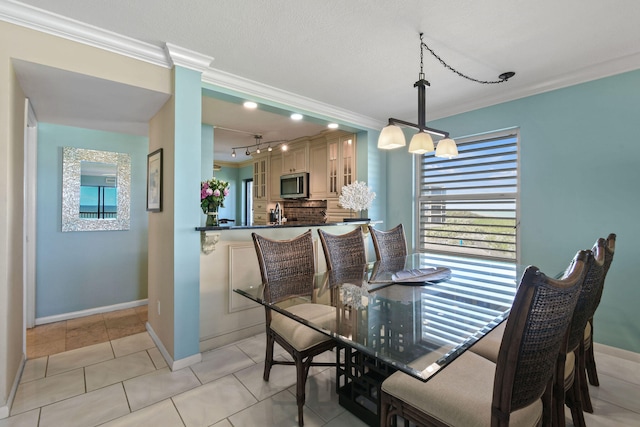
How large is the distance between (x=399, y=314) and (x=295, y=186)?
3.67 metres

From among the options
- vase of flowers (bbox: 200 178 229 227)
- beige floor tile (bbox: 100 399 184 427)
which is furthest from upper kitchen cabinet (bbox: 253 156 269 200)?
beige floor tile (bbox: 100 399 184 427)

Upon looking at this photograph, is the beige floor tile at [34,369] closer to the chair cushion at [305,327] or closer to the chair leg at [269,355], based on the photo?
the chair leg at [269,355]

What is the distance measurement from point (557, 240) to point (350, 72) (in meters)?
2.43

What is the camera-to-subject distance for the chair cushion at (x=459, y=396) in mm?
1064

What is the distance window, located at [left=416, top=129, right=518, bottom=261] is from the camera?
122 inches

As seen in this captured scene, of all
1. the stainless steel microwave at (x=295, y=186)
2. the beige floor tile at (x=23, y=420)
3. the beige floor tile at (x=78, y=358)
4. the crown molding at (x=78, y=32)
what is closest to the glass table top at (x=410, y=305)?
the beige floor tile at (x=23, y=420)

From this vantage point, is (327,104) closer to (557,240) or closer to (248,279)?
(248,279)

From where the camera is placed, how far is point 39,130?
3.22 metres

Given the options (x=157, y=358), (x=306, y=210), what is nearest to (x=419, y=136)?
(x=157, y=358)

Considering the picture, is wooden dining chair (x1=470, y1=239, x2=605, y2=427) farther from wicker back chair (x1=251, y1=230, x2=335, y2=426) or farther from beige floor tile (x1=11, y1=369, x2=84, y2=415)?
beige floor tile (x1=11, y1=369, x2=84, y2=415)

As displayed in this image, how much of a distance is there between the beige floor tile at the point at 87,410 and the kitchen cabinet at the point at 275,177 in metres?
3.92

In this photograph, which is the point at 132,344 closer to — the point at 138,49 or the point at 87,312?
the point at 87,312

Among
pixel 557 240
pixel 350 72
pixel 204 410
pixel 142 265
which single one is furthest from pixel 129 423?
pixel 557 240

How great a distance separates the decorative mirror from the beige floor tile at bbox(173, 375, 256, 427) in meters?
2.56
